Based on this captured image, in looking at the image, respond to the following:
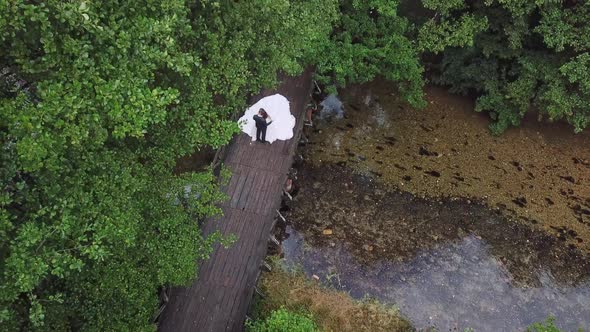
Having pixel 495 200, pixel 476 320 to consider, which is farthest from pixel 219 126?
pixel 495 200

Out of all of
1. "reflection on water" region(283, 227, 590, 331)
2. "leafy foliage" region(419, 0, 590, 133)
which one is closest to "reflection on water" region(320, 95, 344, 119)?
"leafy foliage" region(419, 0, 590, 133)

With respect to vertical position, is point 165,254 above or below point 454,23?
below

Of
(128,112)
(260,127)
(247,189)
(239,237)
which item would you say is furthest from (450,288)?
(128,112)

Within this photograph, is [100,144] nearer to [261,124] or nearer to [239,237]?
[239,237]

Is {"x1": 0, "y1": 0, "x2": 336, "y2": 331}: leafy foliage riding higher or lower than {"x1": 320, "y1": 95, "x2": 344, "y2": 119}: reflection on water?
higher

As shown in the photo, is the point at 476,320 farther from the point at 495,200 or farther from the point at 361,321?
the point at 495,200

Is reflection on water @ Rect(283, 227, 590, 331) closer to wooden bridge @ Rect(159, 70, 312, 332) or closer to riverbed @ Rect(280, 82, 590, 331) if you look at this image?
riverbed @ Rect(280, 82, 590, 331)
